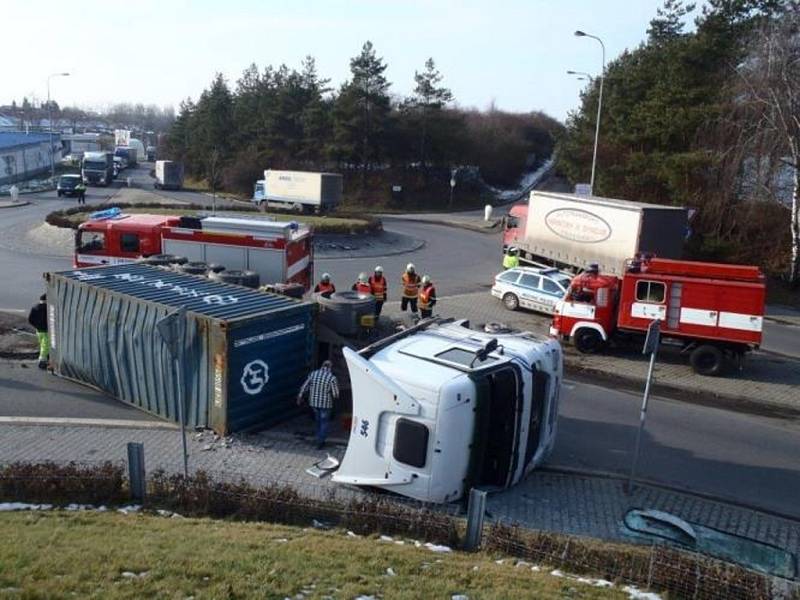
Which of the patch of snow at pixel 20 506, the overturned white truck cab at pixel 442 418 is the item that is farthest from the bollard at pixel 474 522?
the patch of snow at pixel 20 506

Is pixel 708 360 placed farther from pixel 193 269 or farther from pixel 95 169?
pixel 95 169

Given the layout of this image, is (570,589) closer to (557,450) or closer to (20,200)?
(557,450)

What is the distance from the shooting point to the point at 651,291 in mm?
16578

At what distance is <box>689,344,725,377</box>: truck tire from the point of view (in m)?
16.2

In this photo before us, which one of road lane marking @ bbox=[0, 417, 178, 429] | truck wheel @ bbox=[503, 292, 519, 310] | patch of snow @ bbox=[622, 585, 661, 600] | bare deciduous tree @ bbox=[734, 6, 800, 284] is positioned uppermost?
bare deciduous tree @ bbox=[734, 6, 800, 284]

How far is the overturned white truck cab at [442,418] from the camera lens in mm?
8945

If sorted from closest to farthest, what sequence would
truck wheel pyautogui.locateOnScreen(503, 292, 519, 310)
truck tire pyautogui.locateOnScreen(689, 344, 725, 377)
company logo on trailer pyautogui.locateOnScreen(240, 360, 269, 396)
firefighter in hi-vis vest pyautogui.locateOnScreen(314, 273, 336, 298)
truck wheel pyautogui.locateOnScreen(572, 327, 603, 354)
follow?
1. company logo on trailer pyautogui.locateOnScreen(240, 360, 269, 396)
2. firefighter in hi-vis vest pyautogui.locateOnScreen(314, 273, 336, 298)
3. truck tire pyautogui.locateOnScreen(689, 344, 725, 377)
4. truck wheel pyautogui.locateOnScreen(572, 327, 603, 354)
5. truck wheel pyautogui.locateOnScreen(503, 292, 519, 310)

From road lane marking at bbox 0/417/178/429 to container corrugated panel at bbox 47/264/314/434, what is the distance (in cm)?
28

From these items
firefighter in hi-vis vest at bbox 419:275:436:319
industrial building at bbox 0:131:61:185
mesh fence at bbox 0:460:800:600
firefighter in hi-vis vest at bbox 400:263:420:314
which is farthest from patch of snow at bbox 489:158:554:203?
mesh fence at bbox 0:460:800:600

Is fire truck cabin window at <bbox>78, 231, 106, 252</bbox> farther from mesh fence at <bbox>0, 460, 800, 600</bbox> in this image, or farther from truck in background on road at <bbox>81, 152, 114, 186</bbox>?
truck in background on road at <bbox>81, 152, 114, 186</bbox>

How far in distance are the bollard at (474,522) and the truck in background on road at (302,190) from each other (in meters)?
38.9

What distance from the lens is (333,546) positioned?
7090 mm

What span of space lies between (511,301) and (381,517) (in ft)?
48.1

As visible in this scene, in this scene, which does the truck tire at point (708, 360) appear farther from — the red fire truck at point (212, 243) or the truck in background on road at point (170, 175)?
the truck in background on road at point (170, 175)
